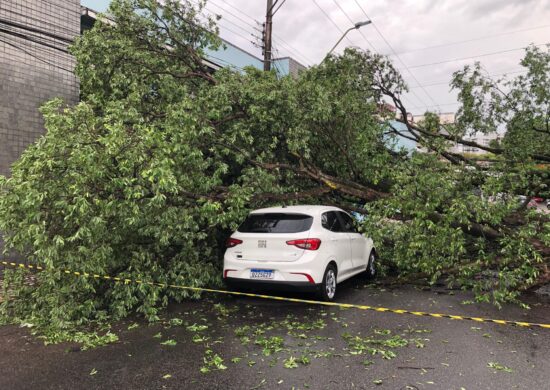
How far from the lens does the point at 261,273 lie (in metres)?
6.75

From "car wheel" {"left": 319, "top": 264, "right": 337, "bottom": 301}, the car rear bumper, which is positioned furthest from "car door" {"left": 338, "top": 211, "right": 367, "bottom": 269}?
the car rear bumper

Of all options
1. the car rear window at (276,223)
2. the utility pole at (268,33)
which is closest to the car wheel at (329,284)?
the car rear window at (276,223)

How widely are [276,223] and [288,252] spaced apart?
0.61 meters

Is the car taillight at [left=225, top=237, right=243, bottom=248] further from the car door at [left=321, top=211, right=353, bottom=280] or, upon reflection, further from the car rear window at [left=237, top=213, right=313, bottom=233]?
the car door at [left=321, top=211, right=353, bottom=280]

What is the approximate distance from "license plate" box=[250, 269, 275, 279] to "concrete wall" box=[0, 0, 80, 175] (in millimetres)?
6540

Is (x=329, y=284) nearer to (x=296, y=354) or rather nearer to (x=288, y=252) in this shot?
(x=288, y=252)

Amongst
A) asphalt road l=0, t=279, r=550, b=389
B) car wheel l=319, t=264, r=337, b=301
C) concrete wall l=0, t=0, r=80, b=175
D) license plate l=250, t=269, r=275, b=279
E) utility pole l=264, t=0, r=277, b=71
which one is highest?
utility pole l=264, t=0, r=277, b=71

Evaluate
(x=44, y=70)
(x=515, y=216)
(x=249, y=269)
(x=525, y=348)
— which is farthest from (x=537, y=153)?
(x=44, y=70)

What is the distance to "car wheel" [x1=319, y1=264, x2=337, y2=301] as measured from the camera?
6.80 m

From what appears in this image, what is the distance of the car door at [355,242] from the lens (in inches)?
323

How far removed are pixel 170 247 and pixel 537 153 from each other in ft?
29.1

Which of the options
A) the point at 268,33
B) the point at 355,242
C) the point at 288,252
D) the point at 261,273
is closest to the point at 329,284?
the point at 288,252

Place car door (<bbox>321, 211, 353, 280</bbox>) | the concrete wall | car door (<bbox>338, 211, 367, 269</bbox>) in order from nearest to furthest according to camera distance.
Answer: car door (<bbox>321, 211, 353, 280</bbox>)
car door (<bbox>338, 211, 367, 269</bbox>)
the concrete wall

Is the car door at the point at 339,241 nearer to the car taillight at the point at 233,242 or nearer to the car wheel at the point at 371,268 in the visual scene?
the car wheel at the point at 371,268
